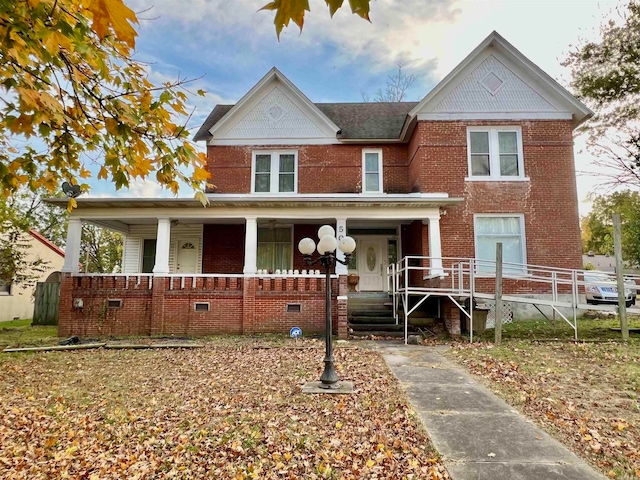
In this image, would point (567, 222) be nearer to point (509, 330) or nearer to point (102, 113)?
point (509, 330)

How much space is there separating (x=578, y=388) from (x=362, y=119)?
1230 centimetres

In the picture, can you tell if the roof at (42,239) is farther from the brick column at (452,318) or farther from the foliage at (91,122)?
the brick column at (452,318)

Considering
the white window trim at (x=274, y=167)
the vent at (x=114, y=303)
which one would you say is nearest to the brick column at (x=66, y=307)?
the vent at (x=114, y=303)

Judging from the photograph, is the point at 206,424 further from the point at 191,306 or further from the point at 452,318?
the point at 452,318

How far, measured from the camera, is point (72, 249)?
1129 cm

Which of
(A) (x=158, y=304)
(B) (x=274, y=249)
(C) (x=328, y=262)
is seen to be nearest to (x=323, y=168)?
(B) (x=274, y=249)

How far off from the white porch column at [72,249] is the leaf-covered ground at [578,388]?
34.5 feet

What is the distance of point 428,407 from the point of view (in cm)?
485

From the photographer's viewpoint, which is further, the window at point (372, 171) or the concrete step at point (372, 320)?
the window at point (372, 171)

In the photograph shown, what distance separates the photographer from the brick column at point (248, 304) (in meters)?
10.9

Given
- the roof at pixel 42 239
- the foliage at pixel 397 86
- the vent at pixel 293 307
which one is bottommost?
the vent at pixel 293 307

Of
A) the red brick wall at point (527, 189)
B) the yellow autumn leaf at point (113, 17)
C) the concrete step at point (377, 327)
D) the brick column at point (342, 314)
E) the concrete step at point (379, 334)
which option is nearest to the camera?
the yellow autumn leaf at point (113, 17)

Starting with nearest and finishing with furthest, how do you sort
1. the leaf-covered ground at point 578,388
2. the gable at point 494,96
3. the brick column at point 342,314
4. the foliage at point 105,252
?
the leaf-covered ground at point 578,388 → the brick column at point 342,314 → the gable at point 494,96 → the foliage at point 105,252

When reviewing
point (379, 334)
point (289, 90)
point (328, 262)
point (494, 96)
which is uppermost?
point (289, 90)
